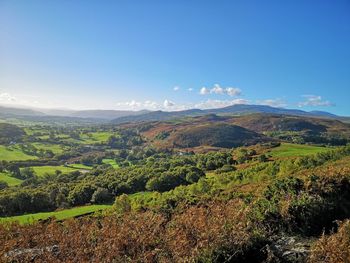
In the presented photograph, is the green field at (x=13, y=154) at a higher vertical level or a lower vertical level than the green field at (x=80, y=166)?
higher

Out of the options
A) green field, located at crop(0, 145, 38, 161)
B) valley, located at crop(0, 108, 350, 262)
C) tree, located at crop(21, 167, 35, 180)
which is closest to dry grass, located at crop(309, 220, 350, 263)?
valley, located at crop(0, 108, 350, 262)

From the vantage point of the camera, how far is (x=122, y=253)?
10719mm

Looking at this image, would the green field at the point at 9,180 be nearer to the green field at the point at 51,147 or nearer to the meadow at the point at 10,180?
the meadow at the point at 10,180

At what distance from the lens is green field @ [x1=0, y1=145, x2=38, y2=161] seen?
130m

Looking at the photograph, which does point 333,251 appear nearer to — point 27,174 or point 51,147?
point 27,174

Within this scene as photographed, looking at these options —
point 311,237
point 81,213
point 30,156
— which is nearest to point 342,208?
point 311,237

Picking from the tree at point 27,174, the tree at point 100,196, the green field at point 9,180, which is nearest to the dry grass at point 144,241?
the tree at point 100,196

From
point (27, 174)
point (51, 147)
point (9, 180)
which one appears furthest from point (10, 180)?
point (51, 147)

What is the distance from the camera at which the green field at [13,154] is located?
13050 centimetres

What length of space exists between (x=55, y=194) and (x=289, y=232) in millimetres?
59834

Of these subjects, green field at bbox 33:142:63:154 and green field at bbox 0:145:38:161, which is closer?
green field at bbox 0:145:38:161

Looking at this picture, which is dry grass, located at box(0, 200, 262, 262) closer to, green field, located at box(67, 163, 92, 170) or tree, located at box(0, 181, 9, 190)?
tree, located at box(0, 181, 9, 190)

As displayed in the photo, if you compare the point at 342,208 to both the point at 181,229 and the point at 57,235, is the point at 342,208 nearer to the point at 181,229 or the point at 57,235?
the point at 181,229

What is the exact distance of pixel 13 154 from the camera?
141 metres
